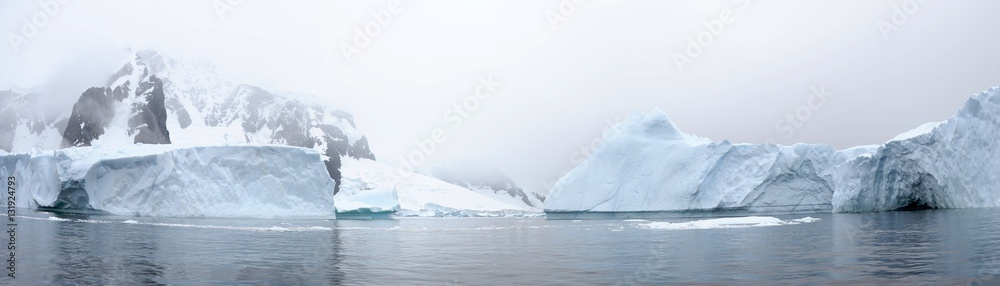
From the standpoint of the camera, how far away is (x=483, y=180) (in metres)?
157

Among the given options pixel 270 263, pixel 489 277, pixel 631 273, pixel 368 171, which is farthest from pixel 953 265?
pixel 368 171

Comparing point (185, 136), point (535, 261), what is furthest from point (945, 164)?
point (185, 136)

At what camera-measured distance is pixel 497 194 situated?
155625mm

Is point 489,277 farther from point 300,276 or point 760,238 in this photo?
point 760,238

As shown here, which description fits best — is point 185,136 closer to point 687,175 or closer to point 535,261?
point 687,175

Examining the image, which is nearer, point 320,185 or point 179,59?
point 320,185

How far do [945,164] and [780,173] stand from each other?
8405mm

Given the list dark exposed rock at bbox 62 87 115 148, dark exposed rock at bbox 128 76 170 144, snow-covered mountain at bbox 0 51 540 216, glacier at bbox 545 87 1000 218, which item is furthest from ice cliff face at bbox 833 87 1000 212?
dark exposed rock at bbox 62 87 115 148

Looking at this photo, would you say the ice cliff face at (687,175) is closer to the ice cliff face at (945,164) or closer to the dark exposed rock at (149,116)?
the ice cliff face at (945,164)

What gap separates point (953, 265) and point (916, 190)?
33.4m

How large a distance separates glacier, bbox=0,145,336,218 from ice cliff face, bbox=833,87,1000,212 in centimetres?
3187

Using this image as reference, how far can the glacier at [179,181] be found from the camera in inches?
1533

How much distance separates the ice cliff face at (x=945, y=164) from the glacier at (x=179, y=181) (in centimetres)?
3187

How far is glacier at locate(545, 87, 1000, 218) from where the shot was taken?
37.2m
